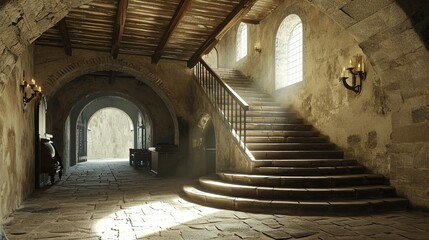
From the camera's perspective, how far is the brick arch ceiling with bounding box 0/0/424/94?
2232 millimetres

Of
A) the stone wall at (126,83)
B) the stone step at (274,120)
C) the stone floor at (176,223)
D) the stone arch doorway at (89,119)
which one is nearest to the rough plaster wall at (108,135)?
the stone arch doorway at (89,119)

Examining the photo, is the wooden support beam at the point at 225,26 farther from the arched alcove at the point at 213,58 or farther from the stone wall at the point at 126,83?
the arched alcove at the point at 213,58

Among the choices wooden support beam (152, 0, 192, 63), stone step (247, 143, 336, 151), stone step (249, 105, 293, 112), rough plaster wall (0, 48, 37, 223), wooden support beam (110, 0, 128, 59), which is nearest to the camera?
rough plaster wall (0, 48, 37, 223)

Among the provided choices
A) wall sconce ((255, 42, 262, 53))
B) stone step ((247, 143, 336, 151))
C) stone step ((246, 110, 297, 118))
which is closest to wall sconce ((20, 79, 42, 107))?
stone step ((247, 143, 336, 151))

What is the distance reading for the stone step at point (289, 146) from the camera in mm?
6273

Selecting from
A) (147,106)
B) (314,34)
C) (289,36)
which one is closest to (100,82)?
(147,106)

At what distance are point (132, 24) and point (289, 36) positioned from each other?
4.49 metres

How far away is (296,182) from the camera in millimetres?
4895

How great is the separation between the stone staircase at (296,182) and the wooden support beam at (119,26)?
11.4ft

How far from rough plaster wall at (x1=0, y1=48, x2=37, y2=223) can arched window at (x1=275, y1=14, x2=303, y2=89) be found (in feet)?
21.0

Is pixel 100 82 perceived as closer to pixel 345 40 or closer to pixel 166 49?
pixel 166 49

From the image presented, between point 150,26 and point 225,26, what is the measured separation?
1.72 meters

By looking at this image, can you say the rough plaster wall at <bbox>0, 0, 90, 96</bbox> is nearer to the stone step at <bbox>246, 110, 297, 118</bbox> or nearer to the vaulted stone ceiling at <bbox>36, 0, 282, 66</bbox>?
the vaulted stone ceiling at <bbox>36, 0, 282, 66</bbox>

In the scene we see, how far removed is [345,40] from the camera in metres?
6.21
